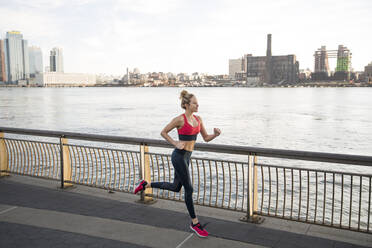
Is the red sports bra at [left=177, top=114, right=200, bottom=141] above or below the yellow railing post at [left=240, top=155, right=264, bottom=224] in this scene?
above

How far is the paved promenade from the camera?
4980 mm

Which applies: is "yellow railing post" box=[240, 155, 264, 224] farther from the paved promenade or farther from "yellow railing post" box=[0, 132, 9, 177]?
"yellow railing post" box=[0, 132, 9, 177]

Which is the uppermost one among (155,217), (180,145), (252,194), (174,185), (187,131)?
(187,131)

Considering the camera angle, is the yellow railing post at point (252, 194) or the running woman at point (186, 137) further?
the yellow railing post at point (252, 194)

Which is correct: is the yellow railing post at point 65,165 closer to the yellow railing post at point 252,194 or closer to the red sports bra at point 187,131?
the red sports bra at point 187,131

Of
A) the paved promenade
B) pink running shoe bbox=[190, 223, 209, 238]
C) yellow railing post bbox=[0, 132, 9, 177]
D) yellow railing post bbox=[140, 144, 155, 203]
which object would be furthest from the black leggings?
yellow railing post bbox=[0, 132, 9, 177]

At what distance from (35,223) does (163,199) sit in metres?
2.35

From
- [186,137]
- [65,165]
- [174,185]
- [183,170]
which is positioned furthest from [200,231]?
[65,165]

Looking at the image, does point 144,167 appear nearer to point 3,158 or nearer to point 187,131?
point 187,131

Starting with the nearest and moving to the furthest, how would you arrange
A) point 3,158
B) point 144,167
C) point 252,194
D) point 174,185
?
point 174,185, point 252,194, point 144,167, point 3,158

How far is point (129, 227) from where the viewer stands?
5.52 meters

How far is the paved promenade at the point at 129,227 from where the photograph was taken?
196 inches

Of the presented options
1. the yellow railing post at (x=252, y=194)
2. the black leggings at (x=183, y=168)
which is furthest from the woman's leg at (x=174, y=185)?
the yellow railing post at (x=252, y=194)

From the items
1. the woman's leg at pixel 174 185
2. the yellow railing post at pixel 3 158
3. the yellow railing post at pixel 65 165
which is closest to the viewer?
the woman's leg at pixel 174 185
